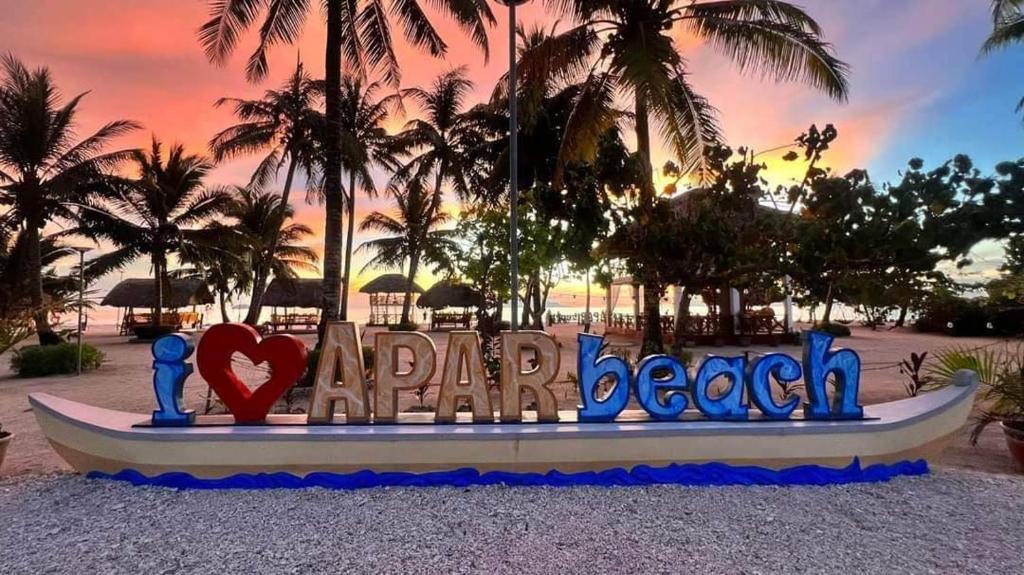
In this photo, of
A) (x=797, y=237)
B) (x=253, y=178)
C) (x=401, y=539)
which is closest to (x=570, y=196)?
(x=797, y=237)

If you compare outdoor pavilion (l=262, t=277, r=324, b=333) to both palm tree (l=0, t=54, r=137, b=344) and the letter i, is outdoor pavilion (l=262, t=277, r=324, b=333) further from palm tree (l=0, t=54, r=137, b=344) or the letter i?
the letter i

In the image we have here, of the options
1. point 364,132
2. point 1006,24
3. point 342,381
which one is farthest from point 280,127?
point 1006,24

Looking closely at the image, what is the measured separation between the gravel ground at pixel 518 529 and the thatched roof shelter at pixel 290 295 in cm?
3135

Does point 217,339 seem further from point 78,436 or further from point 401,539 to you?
point 401,539

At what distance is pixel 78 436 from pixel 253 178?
731 inches

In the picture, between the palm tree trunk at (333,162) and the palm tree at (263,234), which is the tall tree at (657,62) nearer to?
the palm tree trunk at (333,162)

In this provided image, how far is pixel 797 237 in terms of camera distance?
32.8 feet

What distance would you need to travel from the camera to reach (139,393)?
1112 cm

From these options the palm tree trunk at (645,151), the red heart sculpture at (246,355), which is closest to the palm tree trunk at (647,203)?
the palm tree trunk at (645,151)

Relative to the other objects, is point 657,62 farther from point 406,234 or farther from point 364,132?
point 406,234

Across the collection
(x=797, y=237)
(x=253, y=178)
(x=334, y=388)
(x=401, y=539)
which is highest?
(x=253, y=178)

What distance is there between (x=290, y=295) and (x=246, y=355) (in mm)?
32603

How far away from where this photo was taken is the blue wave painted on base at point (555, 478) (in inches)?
208

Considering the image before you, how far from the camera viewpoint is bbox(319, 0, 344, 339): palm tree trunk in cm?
1098
